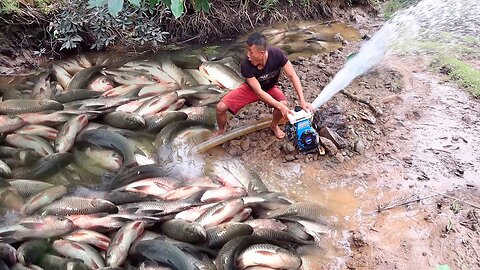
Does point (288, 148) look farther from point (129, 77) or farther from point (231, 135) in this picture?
point (129, 77)

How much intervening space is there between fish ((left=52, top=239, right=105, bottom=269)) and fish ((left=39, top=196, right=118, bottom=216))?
0.36 meters

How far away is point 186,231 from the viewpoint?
3873mm

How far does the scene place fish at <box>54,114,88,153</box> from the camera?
196 inches

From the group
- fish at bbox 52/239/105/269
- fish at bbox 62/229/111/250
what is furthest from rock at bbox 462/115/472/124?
fish at bbox 52/239/105/269

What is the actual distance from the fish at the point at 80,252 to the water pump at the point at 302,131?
6.73ft

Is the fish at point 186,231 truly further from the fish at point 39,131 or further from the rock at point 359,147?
the rock at point 359,147

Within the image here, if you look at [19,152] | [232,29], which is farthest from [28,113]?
[232,29]

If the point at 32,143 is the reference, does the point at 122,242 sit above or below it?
below

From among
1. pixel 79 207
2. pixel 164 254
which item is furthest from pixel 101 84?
pixel 164 254

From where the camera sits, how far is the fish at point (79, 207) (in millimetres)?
4117

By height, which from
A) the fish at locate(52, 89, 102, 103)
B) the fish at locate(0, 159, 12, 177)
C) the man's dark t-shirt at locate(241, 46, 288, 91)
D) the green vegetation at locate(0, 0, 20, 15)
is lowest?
the fish at locate(0, 159, 12, 177)

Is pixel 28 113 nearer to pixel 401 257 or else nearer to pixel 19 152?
pixel 19 152

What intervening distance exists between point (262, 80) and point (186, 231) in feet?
5.72

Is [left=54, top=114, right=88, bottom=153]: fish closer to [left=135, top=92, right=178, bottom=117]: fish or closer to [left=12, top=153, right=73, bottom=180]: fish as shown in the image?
[left=12, top=153, right=73, bottom=180]: fish
